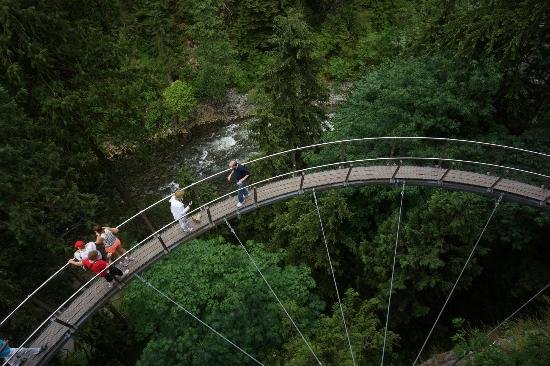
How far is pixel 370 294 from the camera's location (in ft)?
56.1

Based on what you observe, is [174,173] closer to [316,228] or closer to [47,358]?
[316,228]

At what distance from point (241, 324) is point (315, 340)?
2.22m

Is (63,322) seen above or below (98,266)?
below

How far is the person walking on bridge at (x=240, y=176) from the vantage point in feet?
42.2

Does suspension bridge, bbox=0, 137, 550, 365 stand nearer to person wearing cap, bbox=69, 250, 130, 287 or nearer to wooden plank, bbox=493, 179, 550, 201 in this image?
wooden plank, bbox=493, 179, 550, 201

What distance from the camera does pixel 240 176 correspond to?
13227 millimetres

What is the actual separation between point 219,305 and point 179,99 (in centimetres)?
2050

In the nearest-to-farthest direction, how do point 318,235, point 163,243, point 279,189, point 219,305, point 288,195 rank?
1. point 163,243
2. point 219,305
3. point 288,195
4. point 279,189
5. point 318,235

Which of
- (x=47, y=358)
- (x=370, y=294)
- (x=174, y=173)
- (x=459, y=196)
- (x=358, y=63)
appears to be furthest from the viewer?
(x=358, y=63)

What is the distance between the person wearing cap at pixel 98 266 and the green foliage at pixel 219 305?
178cm

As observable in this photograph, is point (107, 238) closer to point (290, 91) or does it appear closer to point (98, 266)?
point (98, 266)

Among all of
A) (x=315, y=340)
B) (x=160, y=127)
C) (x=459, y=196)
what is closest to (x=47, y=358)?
(x=315, y=340)

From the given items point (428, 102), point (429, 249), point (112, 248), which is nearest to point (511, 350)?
point (429, 249)

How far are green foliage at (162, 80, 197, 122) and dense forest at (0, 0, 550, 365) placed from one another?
9138 mm
